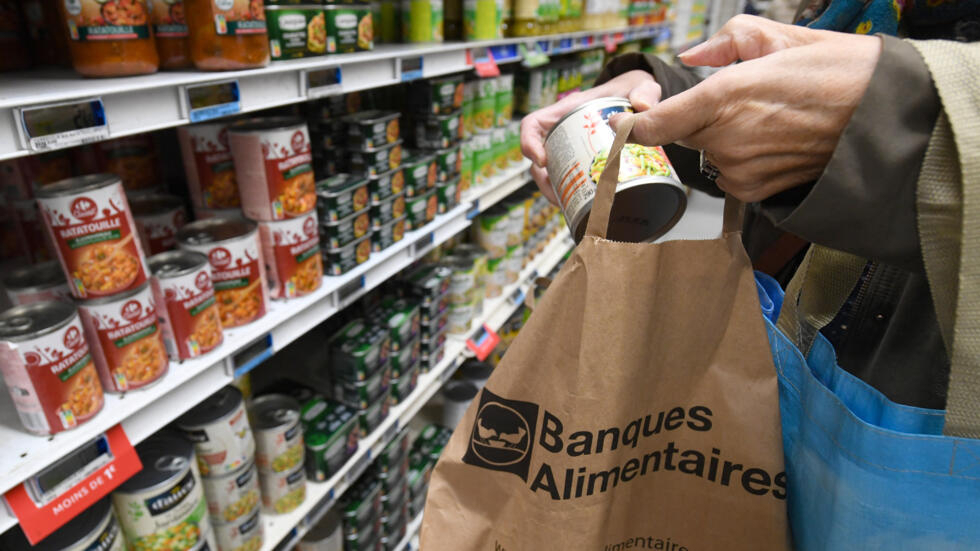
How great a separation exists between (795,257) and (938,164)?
0.47 metres

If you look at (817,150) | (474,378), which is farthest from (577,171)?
(474,378)

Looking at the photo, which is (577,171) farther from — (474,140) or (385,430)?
(474,140)

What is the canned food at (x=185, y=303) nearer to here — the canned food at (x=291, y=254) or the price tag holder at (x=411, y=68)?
the canned food at (x=291, y=254)

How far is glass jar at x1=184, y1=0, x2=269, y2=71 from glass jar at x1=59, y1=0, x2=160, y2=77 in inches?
3.0

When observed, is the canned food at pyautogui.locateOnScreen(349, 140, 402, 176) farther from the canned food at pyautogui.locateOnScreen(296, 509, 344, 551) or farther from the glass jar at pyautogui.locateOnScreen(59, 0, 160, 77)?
the canned food at pyautogui.locateOnScreen(296, 509, 344, 551)

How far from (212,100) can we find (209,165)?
0.30 m

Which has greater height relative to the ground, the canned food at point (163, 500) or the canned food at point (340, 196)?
the canned food at point (340, 196)

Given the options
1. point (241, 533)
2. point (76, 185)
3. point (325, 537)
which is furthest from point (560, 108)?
point (325, 537)

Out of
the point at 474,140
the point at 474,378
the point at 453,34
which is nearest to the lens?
the point at 453,34

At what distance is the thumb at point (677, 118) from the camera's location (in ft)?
1.75

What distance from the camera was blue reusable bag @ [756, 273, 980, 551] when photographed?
1.64ft

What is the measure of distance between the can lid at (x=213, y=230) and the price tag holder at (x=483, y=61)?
859 mm

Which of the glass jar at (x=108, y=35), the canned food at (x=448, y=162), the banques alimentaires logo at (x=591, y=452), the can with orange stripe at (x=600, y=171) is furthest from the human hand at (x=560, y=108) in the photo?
the canned food at (x=448, y=162)

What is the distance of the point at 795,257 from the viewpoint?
0.91 m
